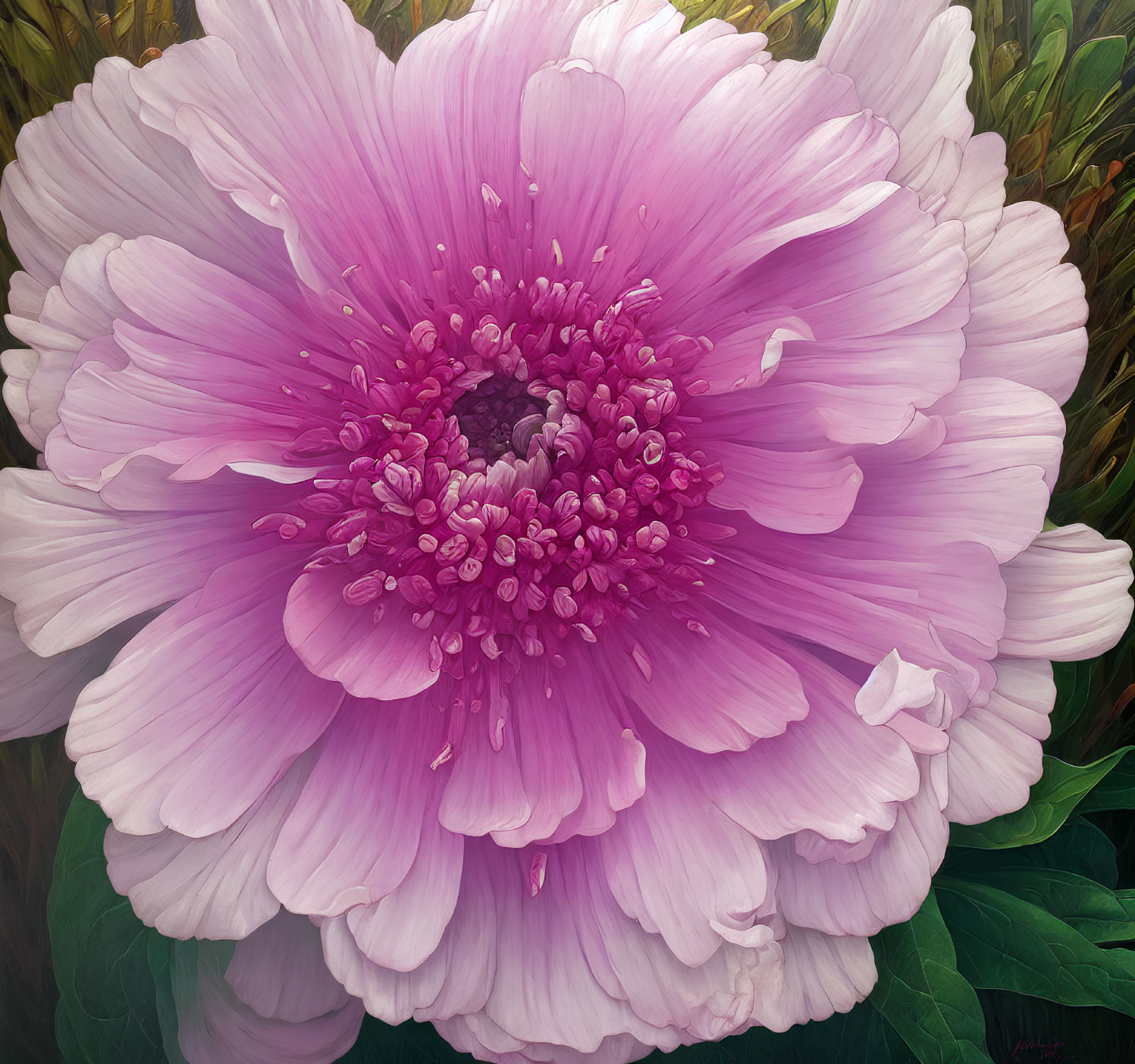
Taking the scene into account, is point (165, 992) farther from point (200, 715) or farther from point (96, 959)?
point (200, 715)

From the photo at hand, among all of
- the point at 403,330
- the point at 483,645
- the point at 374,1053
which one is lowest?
the point at 374,1053

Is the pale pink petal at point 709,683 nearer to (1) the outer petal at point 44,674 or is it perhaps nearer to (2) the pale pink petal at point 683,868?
(2) the pale pink petal at point 683,868

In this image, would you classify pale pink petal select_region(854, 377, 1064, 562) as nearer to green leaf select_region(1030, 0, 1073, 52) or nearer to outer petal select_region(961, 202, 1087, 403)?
outer petal select_region(961, 202, 1087, 403)

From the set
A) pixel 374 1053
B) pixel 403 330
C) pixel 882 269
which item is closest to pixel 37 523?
pixel 403 330

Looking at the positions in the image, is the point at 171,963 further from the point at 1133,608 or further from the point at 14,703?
the point at 1133,608

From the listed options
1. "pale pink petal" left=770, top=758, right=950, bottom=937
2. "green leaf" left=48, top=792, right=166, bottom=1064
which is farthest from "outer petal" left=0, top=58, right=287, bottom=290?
"pale pink petal" left=770, top=758, right=950, bottom=937
